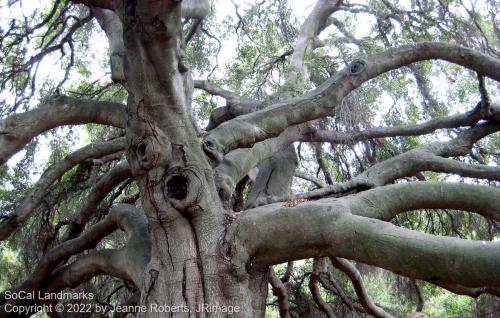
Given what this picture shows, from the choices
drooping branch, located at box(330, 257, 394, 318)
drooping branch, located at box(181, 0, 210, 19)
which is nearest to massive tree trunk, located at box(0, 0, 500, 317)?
drooping branch, located at box(181, 0, 210, 19)

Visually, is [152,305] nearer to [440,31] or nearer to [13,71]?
[13,71]

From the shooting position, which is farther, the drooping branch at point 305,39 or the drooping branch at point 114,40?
the drooping branch at point 305,39

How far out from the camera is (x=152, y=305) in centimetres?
322

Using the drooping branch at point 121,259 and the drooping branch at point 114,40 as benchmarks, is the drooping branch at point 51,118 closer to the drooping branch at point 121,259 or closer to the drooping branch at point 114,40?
the drooping branch at point 114,40

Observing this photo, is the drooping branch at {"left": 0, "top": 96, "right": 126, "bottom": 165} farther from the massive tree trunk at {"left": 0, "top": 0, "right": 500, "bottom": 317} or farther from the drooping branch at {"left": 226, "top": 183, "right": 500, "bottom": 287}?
the drooping branch at {"left": 226, "top": 183, "right": 500, "bottom": 287}

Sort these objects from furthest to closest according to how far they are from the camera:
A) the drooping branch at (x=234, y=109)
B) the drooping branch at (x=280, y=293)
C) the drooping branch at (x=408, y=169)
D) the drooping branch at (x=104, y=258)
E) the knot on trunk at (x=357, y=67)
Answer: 1. the drooping branch at (x=280, y=293)
2. the drooping branch at (x=234, y=109)
3. the knot on trunk at (x=357, y=67)
4. the drooping branch at (x=408, y=169)
5. the drooping branch at (x=104, y=258)

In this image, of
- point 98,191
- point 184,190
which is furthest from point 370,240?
point 98,191

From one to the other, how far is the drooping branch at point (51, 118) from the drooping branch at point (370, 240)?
5.26ft

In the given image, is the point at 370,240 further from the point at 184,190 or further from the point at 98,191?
the point at 98,191

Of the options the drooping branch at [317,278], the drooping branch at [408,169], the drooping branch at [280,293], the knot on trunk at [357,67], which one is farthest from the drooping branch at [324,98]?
the drooping branch at [317,278]

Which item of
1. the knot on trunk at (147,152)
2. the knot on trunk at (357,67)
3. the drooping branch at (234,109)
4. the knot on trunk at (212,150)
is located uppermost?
the drooping branch at (234,109)

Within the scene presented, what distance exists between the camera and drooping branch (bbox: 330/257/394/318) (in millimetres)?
5375

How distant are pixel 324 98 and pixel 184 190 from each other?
1.56 meters

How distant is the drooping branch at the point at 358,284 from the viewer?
5.38 meters
